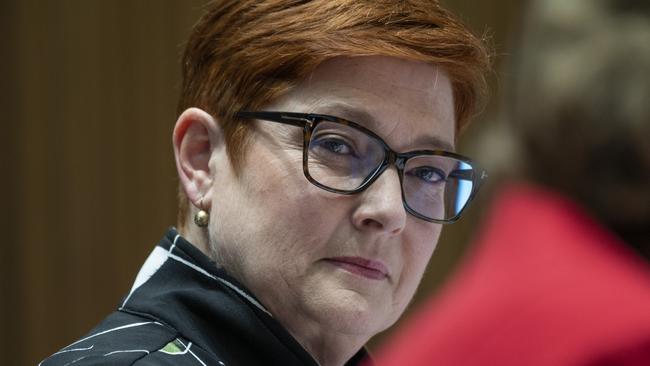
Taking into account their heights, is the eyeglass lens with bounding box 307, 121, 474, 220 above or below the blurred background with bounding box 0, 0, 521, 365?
above

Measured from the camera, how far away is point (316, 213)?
173 centimetres

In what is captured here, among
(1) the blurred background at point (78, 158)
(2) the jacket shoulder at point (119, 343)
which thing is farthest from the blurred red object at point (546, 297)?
(1) the blurred background at point (78, 158)

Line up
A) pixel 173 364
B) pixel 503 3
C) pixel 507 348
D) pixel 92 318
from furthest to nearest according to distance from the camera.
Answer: pixel 503 3, pixel 92 318, pixel 173 364, pixel 507 348

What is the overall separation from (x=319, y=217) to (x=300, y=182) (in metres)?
0.07

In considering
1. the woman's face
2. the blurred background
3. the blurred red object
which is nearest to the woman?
the woman's face

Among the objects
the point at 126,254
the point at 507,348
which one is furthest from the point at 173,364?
the point at 126,254

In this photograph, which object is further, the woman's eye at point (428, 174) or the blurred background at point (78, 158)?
the blurred background at point (78, 158)

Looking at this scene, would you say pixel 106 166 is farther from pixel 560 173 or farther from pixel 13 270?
pixel 560 173

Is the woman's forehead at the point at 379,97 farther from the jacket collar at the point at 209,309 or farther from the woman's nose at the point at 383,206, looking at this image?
the jacket collar at the point at 209,309

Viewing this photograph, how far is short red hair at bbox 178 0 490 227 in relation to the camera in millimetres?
1762

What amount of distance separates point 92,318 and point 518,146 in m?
3.67

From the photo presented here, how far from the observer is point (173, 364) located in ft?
5.14

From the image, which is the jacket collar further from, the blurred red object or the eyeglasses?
the blurred red object

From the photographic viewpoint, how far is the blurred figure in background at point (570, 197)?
0.96 meters
